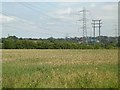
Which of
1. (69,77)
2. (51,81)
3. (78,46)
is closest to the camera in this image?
(51,81)

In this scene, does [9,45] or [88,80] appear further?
[9,45]

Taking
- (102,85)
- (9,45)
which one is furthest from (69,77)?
(9,45)

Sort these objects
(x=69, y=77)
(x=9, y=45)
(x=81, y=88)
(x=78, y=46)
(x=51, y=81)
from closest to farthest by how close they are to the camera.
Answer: (x=81, y=88) → (x=51, y=81) → (x=69, y=77) → (x=9, y=45) → (x=78, y=46)

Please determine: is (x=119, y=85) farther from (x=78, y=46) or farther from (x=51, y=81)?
(x=78, y=46)

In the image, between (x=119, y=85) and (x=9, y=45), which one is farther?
(x=9, y=45)

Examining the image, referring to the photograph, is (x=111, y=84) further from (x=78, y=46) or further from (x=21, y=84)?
(x=78, y=46)

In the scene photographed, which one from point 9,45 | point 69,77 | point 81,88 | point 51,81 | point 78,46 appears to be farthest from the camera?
point 78,46

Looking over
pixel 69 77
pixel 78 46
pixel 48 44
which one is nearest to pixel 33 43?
pixel 48 44

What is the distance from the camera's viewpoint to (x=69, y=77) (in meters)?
10.5

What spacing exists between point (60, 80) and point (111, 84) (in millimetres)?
1703

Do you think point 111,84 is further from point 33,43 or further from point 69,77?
point 33,43

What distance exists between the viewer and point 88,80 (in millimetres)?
9773

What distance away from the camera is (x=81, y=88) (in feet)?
29.0

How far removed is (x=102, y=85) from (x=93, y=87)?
379mm
